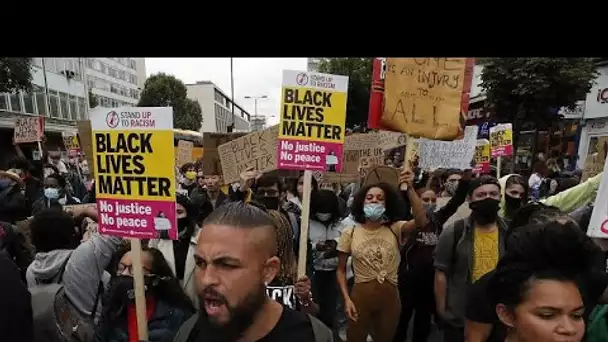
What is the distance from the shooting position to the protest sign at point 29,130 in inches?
428

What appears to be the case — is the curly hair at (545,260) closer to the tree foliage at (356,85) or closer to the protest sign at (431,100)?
the protest sign at (431,100)

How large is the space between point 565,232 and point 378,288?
6.22 feet

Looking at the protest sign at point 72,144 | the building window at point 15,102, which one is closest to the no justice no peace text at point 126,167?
the protest sign at point 72,144

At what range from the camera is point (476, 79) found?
Result: 2862 cm

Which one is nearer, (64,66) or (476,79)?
(476,79)

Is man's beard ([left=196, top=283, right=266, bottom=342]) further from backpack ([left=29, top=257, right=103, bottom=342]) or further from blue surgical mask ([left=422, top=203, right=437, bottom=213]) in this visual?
blue surgical mask ([left=422, top=203, right=437, bottom=213])

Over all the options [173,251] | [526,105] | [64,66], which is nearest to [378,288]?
[173,251]

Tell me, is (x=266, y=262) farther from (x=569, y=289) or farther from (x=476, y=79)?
(x=476, y=79)

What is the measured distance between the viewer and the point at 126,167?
113 inches

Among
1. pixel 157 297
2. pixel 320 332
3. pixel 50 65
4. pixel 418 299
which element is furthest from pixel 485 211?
pixel 50 65

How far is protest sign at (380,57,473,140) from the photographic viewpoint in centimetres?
412

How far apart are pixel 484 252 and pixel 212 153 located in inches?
197
